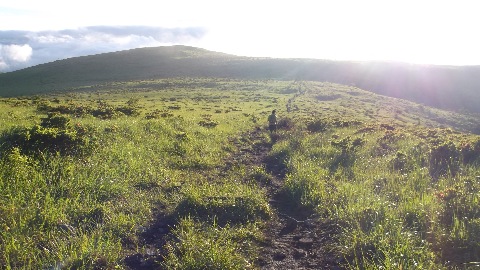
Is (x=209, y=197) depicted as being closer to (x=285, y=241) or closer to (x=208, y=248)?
(x=285, y=241)

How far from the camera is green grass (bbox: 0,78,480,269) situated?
23.1 ft

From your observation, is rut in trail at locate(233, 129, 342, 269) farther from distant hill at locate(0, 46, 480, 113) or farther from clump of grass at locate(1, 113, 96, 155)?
distant hill at locate(0, 46, 480, 113)

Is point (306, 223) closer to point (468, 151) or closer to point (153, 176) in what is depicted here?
point (153, 176)

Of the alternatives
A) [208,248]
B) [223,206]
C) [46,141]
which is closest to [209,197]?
[223,206]

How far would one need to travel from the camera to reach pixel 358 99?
55625 millimetres

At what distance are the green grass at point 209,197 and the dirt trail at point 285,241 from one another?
0.24m

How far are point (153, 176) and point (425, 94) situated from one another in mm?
81401

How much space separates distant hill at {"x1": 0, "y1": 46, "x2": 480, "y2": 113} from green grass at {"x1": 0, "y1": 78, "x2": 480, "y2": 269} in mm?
66201

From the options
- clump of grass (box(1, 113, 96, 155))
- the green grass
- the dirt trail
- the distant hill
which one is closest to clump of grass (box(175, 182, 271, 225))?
the green grass

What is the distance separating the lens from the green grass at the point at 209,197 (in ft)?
23.1

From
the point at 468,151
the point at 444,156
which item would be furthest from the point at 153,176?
the point at 468,151

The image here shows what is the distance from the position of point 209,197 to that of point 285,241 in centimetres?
256

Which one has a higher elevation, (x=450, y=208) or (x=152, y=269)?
(x=450, y=208)

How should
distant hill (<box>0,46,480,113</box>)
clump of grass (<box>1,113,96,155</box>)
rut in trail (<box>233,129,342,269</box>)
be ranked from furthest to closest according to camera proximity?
1. distant hill (<box>0,46,480,113</box>)
2. clump of grass (<box>1,113,96,155</box>)
3. rut in trail (<box>233,129,342,269</box>)
